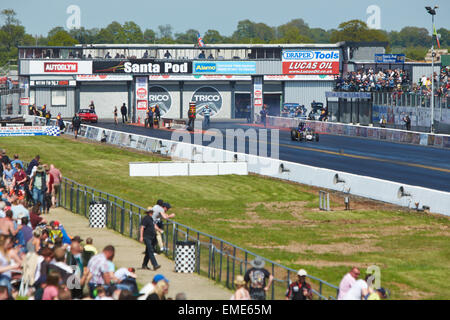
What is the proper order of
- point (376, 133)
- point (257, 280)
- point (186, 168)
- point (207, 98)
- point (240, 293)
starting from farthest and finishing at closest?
1. point (207, 98)
2. point (376, 133)
3. point (186, 168)
4. point (257, 280)
5. point (240, 293)

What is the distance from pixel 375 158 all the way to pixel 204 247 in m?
28.3

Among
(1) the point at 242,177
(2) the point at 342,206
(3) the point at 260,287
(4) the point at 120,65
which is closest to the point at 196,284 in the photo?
(3) the point at 260,287

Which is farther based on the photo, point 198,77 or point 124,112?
point 198,77

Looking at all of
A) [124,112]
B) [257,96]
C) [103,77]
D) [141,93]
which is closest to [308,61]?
[257,96]

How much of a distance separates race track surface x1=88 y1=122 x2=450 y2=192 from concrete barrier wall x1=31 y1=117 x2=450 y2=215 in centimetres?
307

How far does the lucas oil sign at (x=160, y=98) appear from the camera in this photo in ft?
285

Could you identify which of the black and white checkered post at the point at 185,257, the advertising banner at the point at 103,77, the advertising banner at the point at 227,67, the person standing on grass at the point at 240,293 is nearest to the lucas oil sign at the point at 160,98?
the advertising banner at the point at 227,67

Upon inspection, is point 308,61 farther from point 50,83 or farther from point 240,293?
point 240,293

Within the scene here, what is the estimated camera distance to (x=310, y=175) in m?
39.5

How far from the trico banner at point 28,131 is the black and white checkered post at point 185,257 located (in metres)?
40.3

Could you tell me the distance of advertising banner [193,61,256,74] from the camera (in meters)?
85.8

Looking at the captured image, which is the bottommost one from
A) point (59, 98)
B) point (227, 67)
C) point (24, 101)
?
point (24, 101)

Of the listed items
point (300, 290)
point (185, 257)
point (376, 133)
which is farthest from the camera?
point (376, 133)
